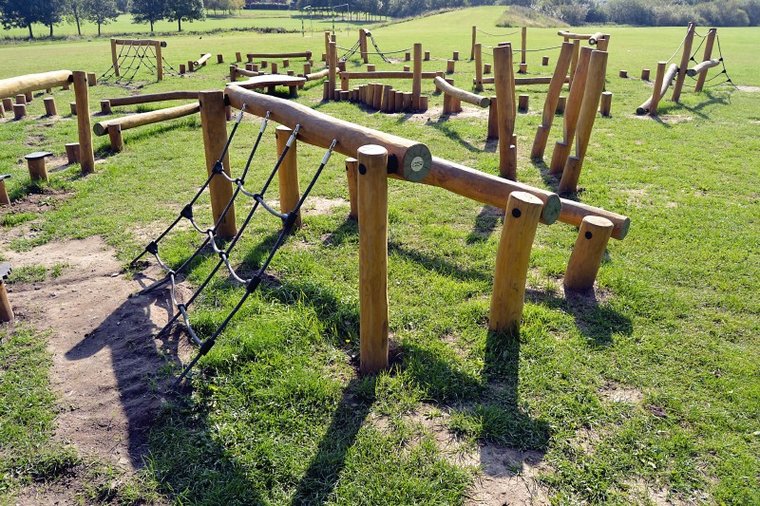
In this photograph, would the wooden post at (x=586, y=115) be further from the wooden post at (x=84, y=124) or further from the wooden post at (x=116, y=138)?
the wooden post at (x=116, y=138)

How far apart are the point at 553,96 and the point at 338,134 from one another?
528 centimetres

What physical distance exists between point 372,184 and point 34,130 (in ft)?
31.7

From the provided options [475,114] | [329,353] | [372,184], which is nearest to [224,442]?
[329,353]

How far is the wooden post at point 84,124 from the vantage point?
7.25 meters

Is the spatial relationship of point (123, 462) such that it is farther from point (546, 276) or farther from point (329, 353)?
point (546, 276)

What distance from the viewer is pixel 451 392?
336 cm

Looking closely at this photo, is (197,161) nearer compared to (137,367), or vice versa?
(137,367)

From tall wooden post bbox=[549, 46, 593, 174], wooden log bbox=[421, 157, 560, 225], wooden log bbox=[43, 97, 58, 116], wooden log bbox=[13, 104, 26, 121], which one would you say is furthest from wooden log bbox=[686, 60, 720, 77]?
wooden log bbox=[13, 104, 26, 121]

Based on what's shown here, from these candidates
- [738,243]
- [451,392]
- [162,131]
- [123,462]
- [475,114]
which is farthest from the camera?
[475,114]

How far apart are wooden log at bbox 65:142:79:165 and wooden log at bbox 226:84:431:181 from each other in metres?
4.06

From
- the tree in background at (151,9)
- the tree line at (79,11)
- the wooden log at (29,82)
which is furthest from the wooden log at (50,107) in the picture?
the tree in background at (151,9)

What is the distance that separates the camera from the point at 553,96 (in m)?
7.91

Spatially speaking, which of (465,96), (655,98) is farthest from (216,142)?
(655,98)

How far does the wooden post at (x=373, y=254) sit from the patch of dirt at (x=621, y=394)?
1.38 m
